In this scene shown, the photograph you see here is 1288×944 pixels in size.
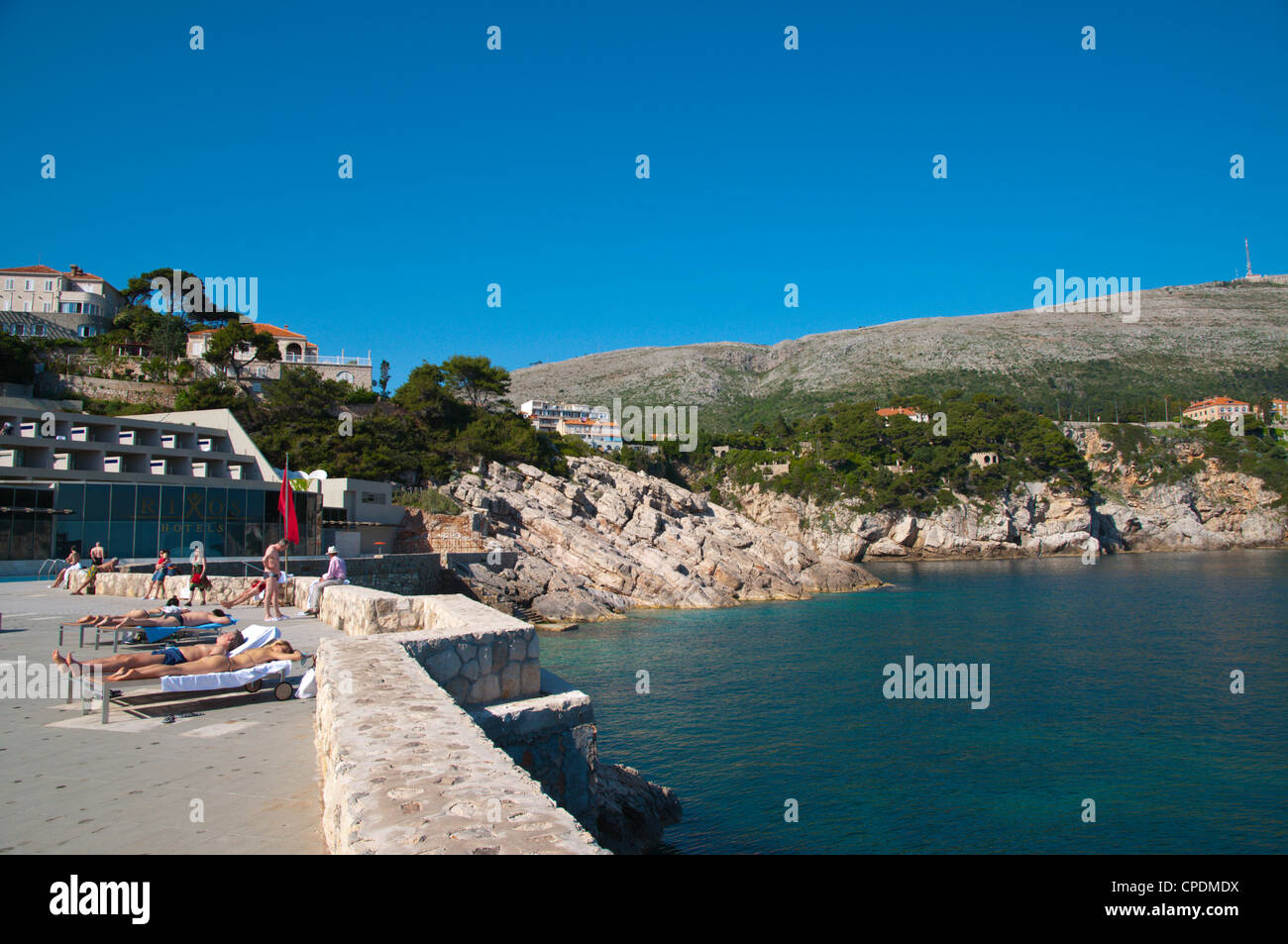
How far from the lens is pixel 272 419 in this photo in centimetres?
5297

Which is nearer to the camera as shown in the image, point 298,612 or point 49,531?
point 298,612

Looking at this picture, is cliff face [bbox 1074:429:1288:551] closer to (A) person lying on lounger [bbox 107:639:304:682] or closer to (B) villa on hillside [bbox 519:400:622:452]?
(B) villa on hillside [bbox 519:400:622:452]

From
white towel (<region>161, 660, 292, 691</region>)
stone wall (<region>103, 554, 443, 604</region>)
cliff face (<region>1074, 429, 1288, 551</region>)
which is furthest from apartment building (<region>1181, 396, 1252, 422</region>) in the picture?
white towel (<region>161, 660, 292, 691</region>)

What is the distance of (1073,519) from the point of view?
79.9m

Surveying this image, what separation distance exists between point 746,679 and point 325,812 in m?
20.1

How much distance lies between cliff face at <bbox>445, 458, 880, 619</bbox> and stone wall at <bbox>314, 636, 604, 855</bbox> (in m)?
29.7

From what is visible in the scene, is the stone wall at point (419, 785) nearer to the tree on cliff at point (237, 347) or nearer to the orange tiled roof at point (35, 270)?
the tree on cliff at point (237, 347)

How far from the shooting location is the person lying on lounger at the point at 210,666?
934 centimetres

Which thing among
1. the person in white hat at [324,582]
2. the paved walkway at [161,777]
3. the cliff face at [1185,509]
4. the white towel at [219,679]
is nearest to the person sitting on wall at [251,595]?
the person in white hat at [324,582]

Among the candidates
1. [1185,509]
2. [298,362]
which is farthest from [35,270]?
[1185,509]

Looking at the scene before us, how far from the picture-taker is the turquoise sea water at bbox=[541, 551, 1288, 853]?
13.2 meters

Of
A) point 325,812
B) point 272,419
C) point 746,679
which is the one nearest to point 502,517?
point 272,419

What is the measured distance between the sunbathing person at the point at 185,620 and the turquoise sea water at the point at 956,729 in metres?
8.10
